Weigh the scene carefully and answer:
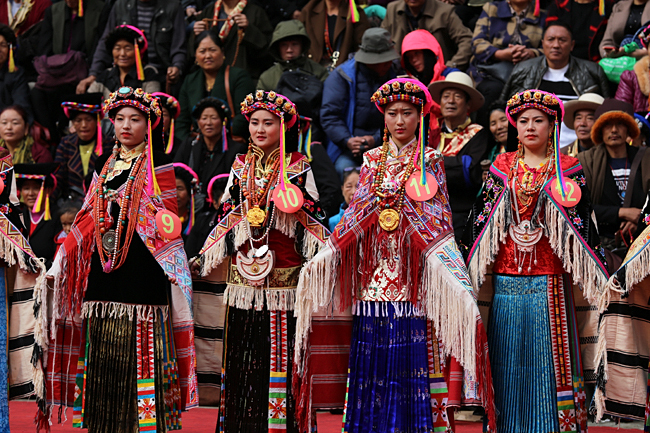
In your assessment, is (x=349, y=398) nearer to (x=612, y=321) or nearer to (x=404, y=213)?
(x=404, y=213)

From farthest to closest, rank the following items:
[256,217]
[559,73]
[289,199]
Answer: [559,73]
[256,217]
[289,199]

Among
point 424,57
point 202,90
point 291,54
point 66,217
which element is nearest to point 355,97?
point 424,57

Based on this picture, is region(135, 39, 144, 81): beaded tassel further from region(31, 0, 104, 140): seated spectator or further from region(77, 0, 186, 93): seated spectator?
region(31, 0, 104, 140): seated spectator

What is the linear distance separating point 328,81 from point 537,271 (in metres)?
4.48

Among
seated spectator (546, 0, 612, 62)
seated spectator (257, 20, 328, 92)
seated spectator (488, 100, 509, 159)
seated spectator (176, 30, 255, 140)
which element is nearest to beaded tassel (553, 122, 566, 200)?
seated spectator (488, 100, 509, 159)

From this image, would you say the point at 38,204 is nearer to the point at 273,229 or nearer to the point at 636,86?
the point at 273,229

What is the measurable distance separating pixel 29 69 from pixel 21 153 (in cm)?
282

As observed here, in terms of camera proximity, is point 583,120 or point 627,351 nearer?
point 627,351

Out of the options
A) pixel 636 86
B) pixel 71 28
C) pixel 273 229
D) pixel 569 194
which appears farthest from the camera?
pixel 71 28

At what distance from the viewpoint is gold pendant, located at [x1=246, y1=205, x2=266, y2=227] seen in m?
6.17

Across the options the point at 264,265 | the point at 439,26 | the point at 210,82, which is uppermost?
the point at 439,26

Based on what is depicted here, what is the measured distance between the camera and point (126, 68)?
11.1 meters

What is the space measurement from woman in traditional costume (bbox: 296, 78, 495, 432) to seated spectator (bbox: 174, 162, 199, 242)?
3.25 meters

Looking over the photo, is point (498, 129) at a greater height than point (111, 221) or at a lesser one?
greater
